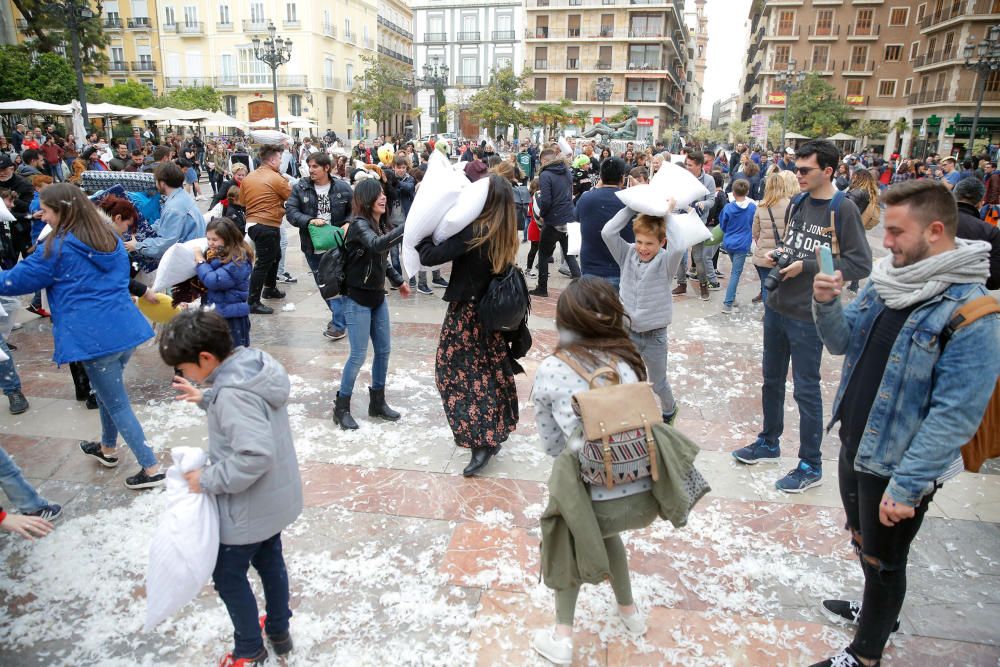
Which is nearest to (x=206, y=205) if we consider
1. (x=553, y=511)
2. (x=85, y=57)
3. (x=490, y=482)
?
(x=490, y=482)

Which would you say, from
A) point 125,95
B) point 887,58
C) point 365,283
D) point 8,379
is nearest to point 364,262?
point 365,283

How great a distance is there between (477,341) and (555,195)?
450cm

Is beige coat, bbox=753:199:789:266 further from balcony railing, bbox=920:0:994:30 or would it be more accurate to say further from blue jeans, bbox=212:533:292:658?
balcony railing, bbox=920:0:994:30

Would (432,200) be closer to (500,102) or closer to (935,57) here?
(500,102)

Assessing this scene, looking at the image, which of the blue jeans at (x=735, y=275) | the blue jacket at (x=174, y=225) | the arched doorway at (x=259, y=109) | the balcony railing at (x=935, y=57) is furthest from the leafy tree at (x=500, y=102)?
the blue jacket at (x=174, y=225)

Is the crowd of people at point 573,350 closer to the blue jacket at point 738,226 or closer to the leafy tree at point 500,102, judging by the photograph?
the blue jacket at point 738,226

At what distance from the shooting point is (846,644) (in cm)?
250

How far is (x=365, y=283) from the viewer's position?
4.06 meters

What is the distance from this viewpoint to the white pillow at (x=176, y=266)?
Answer: 14.4 feet

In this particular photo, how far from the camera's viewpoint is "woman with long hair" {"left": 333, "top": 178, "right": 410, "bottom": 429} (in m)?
4.04

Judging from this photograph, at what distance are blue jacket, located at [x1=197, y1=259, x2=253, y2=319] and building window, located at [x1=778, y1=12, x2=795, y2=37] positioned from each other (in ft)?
185

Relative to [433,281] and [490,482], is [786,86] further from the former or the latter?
[490,482]

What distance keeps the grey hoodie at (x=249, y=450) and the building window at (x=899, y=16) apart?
191ft

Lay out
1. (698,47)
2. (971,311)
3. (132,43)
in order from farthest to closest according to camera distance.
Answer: (698,47), (132,43), (971,311)
